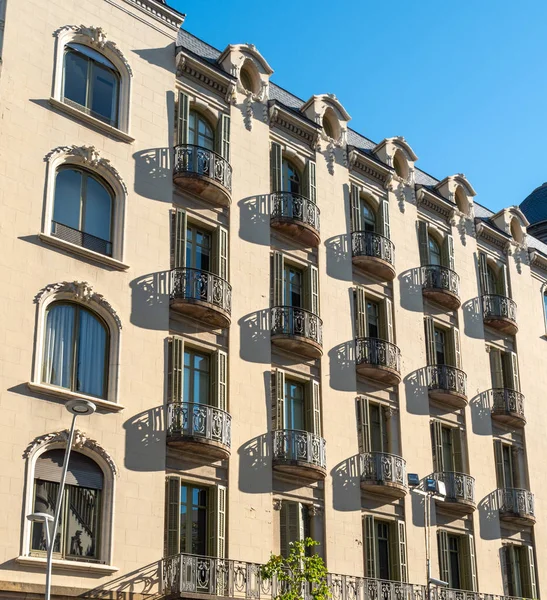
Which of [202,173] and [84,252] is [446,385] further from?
[84,252]

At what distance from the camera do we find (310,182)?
106ft

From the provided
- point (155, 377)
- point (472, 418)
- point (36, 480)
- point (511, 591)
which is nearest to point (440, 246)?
point (472, 418)

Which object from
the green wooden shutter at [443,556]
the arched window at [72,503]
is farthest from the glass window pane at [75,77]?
the green wooden shutter at [443,556]

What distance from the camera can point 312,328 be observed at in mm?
29281

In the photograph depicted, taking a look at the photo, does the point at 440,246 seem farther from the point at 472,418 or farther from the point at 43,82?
the point at 43,82

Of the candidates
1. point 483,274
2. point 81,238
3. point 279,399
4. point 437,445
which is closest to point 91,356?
point 81,238

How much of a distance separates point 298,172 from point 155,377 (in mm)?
10401

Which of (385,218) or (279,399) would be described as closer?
(279,399)

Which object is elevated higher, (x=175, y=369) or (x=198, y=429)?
(x=175, y=369)

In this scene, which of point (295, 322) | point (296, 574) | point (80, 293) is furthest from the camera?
point (295, 322)

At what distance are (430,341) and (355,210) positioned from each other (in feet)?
17.4

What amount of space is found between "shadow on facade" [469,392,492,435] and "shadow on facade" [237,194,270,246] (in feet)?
34.9

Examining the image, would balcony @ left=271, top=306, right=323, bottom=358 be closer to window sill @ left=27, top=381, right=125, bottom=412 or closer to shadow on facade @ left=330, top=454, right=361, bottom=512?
shadow on facade @ left=330, top=454, right=361, bottom=512

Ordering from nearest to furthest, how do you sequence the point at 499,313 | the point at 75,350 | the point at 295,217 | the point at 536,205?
the point at 75,350 → the point at 295,217 → the point at 499,313 → the point at 536,205
